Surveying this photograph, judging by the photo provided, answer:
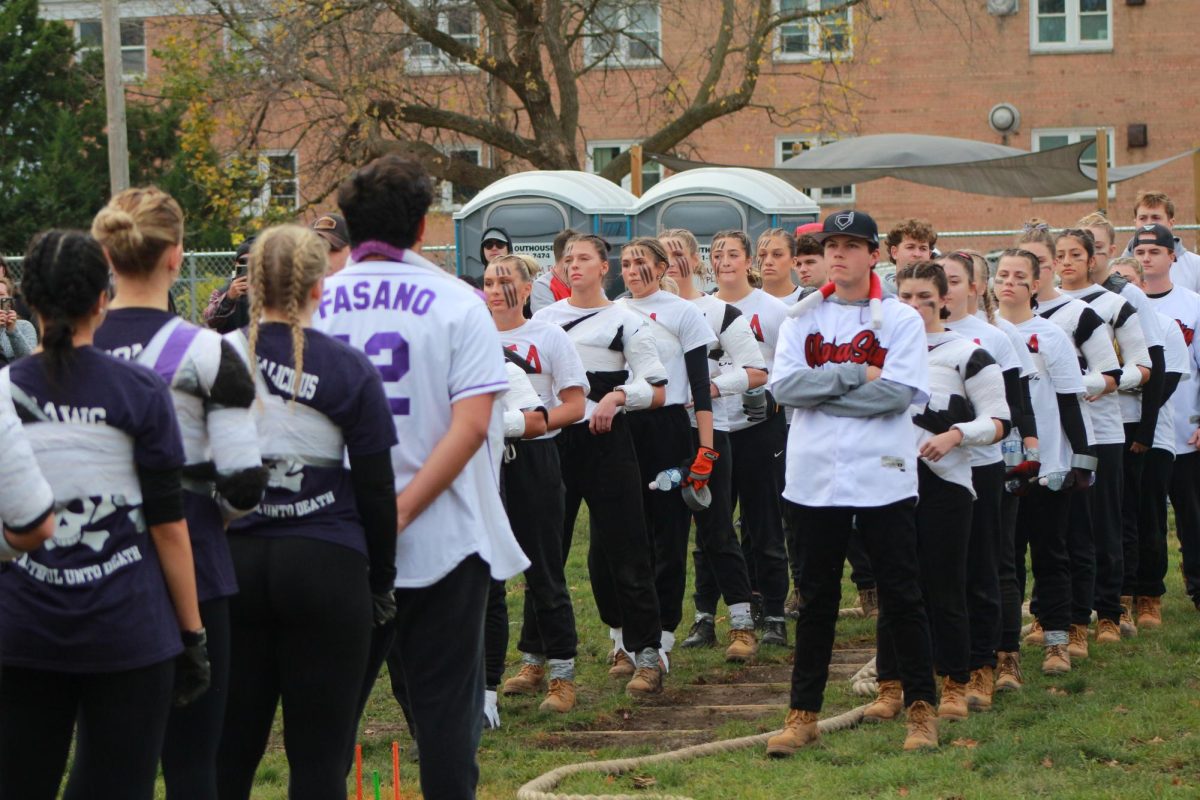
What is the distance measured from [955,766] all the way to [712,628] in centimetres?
299

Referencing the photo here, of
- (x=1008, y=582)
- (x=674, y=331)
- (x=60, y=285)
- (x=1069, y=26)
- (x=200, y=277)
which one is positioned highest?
(x=1069, y=26)

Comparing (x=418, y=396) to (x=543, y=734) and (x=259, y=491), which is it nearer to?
(x=259, y=491)

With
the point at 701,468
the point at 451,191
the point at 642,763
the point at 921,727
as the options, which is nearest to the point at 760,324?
the point at 701,468

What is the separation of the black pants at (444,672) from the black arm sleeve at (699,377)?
3.73 m

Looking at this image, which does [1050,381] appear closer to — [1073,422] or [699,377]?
[1073,422]

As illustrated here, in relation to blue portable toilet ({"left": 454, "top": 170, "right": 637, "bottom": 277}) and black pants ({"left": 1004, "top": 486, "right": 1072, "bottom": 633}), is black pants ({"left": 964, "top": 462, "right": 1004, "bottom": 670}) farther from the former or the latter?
blue portable toilet ({"left": 454, "top": 170, "right": 637, "bottom": 277})

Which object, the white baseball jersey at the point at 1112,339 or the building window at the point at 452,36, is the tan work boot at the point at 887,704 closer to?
the white baseball jersey at the point at 1112,339

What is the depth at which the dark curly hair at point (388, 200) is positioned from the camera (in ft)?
14.2

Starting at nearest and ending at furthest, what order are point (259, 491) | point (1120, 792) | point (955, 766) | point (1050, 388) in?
point (259, 491) < point (1120, 792) < point (955, 766) < point (1050, 388)

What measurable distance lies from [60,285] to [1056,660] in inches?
223

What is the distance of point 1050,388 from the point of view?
7.80 meters

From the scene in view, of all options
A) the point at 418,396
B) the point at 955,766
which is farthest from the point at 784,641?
the point at 418,396

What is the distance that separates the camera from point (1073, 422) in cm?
779

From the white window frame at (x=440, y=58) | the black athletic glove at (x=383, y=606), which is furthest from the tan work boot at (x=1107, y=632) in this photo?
the white window frame at (x=440, y=58)
